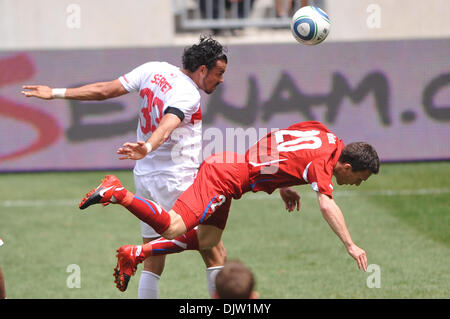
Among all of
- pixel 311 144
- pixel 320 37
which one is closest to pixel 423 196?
pixel 320 37

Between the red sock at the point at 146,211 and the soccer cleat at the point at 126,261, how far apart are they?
1.38 ft

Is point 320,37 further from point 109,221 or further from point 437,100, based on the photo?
point 437,100

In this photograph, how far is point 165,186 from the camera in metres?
6.11

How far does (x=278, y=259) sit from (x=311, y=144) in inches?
95.7

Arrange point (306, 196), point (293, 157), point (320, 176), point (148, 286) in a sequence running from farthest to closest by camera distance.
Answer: point (306, 196)
point (148, 286)
point (293, 157)
point (320, 176)

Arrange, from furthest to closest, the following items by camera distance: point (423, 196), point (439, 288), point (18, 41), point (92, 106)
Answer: point (18, 41) < point (92, 106) < point (423, 196) < point (439, 288)

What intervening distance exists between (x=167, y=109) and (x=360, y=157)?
1.53 m

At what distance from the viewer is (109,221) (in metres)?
9.78

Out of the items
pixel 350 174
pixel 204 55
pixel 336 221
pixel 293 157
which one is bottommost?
pixel 336 221

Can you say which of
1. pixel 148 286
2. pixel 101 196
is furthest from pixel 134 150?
pixel 148 286

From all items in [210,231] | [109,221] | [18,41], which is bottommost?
[109,221]

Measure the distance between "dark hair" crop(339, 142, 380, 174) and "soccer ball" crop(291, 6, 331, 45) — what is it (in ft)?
5.39
